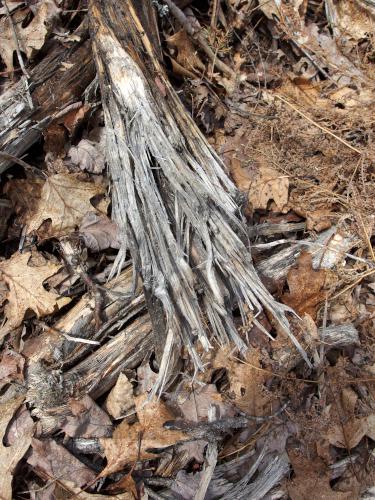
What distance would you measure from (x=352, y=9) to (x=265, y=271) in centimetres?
196

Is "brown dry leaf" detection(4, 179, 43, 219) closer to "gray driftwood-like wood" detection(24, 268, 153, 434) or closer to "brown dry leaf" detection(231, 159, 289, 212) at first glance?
"gray driftwood-like wood" detection(24, 268, 153, 434)

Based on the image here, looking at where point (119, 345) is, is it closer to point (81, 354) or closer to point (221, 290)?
point (81, 354)

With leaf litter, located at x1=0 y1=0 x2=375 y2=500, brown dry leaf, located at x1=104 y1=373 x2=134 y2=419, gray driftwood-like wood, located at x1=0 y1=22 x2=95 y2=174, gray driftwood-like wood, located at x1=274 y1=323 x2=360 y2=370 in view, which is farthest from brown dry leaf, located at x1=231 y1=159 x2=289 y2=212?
brown dry leaf, located at x1=104 y1=373 x2=134 y2=419

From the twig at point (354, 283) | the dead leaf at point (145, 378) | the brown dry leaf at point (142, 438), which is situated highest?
the dead leaf at point (145, 378)

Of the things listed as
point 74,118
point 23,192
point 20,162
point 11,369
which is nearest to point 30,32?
point 74,118

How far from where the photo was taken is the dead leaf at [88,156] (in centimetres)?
262

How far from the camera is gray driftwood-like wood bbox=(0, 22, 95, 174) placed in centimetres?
244

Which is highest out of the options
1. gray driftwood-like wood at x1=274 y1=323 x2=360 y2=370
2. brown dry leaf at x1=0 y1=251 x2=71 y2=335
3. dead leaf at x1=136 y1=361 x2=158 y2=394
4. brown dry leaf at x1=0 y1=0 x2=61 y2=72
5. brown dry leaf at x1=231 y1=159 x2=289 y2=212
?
brown dry leaf at x1=0 y1=0 x2=61 y2=72

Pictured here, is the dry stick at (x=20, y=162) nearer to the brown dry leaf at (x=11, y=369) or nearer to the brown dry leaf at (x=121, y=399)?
the brown dry leaf at (x=11, y=369)

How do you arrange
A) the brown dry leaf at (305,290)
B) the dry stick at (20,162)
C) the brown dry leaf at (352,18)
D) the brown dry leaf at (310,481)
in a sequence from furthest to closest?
the brown dry leaf at (352,18), the dry stick at (20,162), the brown dry leaf at (305,290), the brown dry leaf at (310,481)

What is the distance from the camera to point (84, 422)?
2.25 m

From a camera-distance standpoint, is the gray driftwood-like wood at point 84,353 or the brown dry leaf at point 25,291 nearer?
the gray driftwood-like wood at point 84,353

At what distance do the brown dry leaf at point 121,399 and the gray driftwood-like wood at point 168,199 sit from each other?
0.77 feet

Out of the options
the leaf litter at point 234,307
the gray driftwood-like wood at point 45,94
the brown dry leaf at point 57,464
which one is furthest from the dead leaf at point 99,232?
the brown dry leaf at point 57,464
